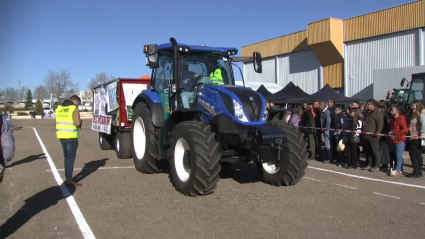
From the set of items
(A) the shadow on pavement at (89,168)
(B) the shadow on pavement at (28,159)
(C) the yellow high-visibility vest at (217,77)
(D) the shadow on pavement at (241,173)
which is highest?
(C) the yellow high-visibility vest at (217,77)

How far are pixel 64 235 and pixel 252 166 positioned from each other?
518 cm

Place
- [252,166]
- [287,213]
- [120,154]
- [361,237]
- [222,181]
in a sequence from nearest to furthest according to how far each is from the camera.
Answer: [361,237] → [287,213] → [222,181] → [252,166] → [120,154]

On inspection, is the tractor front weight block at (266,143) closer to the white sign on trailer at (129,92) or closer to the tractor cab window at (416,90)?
the white sign on trailer at (129,92)

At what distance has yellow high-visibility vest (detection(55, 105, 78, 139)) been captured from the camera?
6.94m

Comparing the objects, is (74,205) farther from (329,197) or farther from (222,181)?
(329,197)

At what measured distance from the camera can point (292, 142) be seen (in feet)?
20.6

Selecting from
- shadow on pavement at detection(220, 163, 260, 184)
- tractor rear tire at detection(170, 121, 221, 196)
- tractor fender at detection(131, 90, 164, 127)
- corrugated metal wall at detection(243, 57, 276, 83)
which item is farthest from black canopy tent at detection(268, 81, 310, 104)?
corrugated metal wall at detection(243, 57, 276, 83)

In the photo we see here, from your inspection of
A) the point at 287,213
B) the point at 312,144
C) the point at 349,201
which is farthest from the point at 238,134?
the point at 312,144

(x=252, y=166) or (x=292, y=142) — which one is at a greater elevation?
(x=292, y=142)

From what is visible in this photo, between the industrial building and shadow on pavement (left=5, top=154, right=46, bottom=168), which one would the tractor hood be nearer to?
shadow on pavement (left=5, top=154, right=46, bottom=168)

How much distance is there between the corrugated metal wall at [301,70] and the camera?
28.4 meters

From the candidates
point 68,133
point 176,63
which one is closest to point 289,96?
point 176,63

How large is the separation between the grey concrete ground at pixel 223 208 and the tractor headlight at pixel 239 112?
4.24 feet

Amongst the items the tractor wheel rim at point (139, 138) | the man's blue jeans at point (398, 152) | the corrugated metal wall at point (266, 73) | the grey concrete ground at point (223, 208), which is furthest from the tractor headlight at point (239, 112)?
the corrugated metal wall at point (266, 73)
